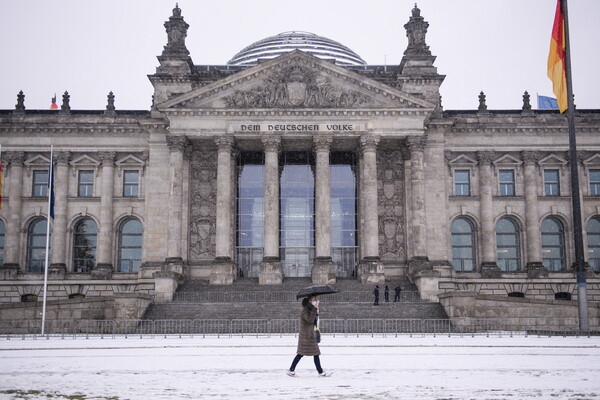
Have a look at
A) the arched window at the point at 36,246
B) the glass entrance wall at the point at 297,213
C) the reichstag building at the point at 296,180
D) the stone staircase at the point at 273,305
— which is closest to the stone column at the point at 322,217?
the reichstag building at the point at 296,180

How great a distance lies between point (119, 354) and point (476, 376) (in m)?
12.7

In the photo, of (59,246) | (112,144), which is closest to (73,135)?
(112,144)

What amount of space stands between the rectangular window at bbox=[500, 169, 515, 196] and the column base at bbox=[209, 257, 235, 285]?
23787 millimetres

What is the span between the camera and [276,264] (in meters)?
52.7

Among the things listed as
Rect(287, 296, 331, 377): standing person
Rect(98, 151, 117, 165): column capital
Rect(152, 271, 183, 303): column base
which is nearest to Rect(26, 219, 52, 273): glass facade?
Rect(98, 151, 117, 165): column capital

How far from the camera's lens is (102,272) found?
57.2 m

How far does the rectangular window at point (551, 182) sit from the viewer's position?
198ft

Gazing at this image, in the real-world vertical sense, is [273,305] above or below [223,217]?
below

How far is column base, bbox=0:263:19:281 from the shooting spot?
57.4 m

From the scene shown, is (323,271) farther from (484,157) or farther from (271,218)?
(484,157)

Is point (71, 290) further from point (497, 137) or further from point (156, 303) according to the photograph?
point (497, 137)

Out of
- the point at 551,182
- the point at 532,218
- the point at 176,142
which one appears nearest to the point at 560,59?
the point at 532,218

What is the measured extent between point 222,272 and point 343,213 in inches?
479

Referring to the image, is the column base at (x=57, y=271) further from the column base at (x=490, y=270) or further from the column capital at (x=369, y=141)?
the column base at (x=490, y=270)
